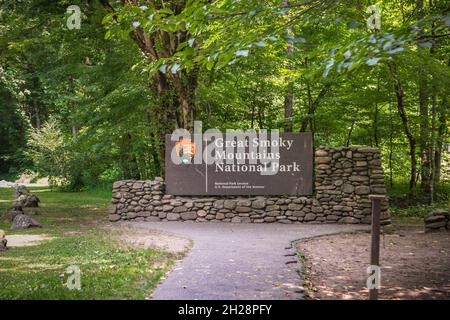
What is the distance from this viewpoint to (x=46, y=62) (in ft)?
64.1

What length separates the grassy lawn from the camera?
5543 millimetres

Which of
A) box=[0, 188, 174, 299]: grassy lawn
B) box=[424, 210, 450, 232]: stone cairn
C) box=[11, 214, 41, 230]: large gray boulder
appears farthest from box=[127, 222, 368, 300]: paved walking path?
box=[11, 214, 41, 230]: large gray boulder

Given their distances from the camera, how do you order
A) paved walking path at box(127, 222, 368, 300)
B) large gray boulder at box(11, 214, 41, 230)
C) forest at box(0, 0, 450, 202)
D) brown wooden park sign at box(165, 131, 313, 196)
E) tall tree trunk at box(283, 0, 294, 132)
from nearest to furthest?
paved walking path at box(127, 222, 368, 300), large gray boulder at box(11, 214, 41, 230), brown wooden park sign at box(165, 131, 313, 196), forest at box(0, 0, 450, 202), tall tree trunk at box(283, 0, 294, 132)

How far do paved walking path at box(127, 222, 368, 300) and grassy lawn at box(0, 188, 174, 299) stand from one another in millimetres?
435

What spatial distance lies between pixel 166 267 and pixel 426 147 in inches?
476

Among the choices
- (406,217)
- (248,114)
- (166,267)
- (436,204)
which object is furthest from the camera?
(248,114)

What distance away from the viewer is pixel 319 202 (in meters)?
12.6

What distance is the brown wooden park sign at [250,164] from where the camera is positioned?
41.8ft

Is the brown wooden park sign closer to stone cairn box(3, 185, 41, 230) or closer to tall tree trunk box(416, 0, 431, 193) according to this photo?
stone cairn box(3, 185, 41, 230)

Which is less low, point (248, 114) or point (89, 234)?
point (248, 114)
